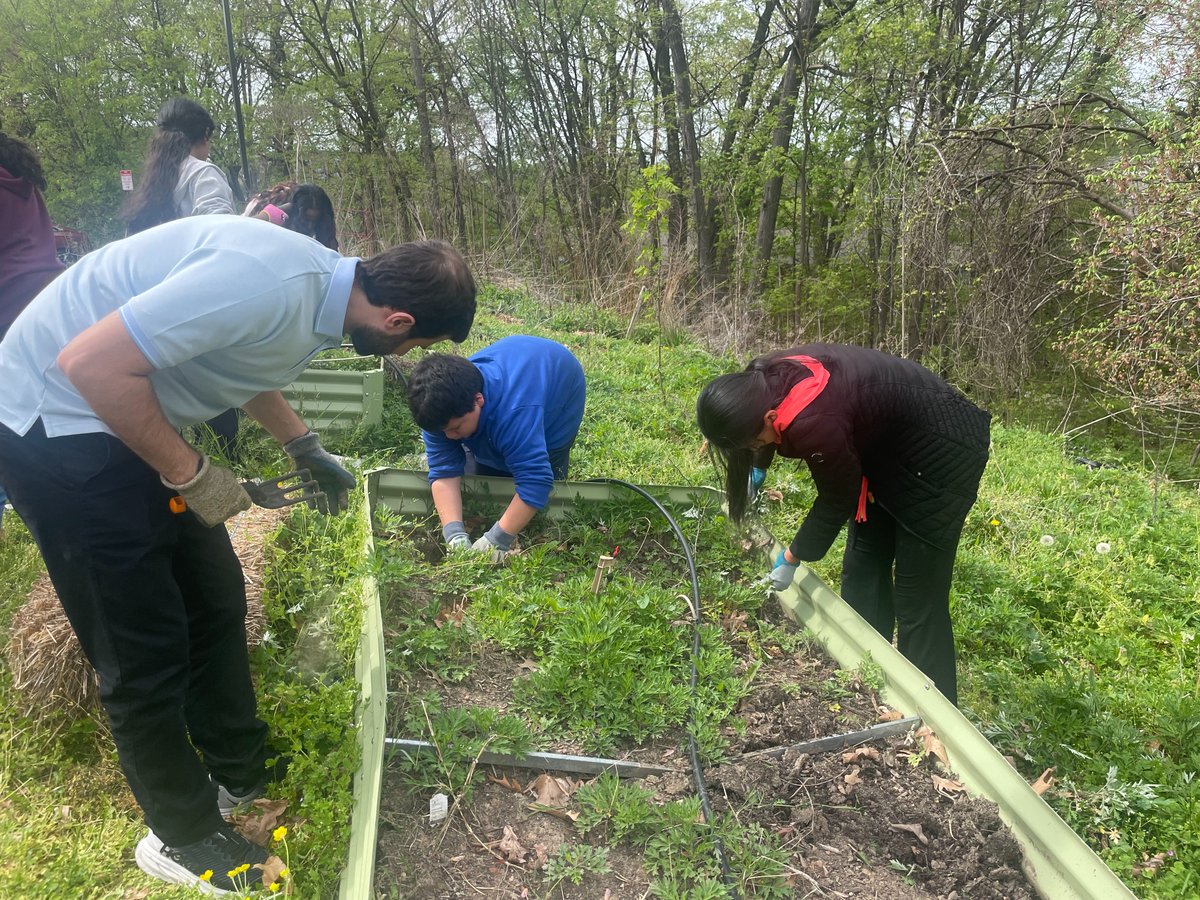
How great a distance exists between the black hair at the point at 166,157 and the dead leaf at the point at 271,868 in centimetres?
332

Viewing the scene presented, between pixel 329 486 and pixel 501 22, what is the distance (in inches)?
534

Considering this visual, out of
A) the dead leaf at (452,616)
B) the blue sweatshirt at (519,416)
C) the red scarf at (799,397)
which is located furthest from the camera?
the blue sweatshirt at (519,416)

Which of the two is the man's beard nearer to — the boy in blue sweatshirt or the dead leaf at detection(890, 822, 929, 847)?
the boy in blue sweatshirt

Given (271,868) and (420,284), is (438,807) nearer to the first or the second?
(271,868)

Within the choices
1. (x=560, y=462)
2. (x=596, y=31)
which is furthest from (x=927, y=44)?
(x=560, y=462)

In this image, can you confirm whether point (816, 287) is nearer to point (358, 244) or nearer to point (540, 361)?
point (358, 244)

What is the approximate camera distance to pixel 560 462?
12.6ft

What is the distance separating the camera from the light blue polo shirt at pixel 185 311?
1.40 metres

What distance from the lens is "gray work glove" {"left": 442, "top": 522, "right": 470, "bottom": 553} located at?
3146 millimetres

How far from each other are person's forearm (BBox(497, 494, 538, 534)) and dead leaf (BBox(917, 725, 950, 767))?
5.66ft

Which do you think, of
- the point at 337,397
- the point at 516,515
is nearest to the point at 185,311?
the point at 516,515

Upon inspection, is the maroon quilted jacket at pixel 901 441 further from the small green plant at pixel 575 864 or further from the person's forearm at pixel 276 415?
the person's forearm at pixel 276 415

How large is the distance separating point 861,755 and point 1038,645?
1567 millimetres

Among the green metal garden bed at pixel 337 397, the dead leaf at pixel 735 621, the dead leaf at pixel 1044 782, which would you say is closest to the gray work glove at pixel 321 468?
the dead leaf at pixel 735 621
